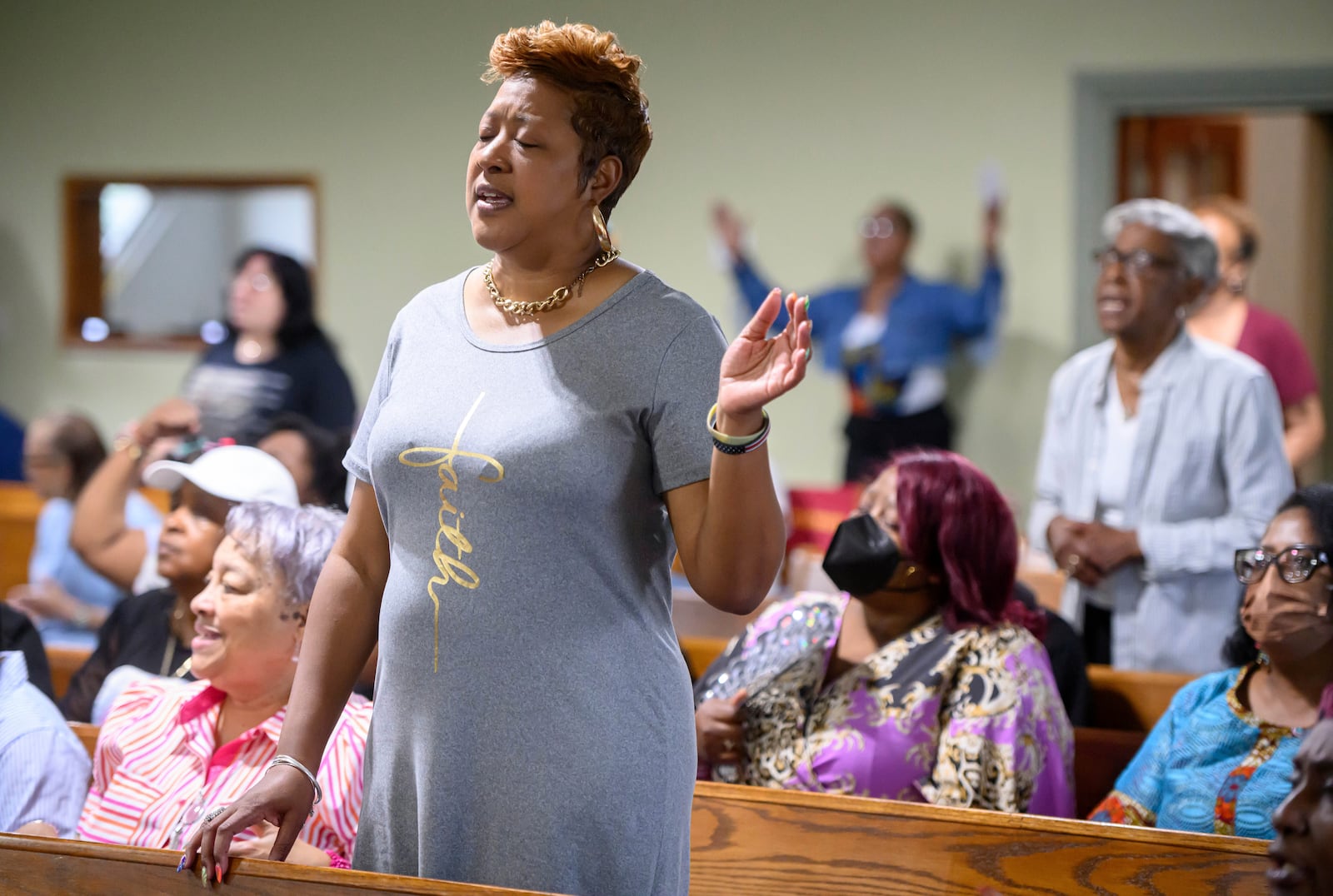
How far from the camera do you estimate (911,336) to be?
207 inches

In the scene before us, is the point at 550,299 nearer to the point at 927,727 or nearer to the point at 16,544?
the point at 927,727

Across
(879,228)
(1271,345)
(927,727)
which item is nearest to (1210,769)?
(927,727)

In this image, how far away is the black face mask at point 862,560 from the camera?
219 cm

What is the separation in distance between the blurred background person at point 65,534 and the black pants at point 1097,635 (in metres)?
2.28

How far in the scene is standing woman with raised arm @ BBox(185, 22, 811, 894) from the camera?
124cm

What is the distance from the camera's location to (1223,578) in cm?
297

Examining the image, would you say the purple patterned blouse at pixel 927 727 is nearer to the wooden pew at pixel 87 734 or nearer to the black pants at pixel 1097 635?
the wooden pew at pixel 87 734

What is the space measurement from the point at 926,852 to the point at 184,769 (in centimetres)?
92

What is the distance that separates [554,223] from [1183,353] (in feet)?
7.07

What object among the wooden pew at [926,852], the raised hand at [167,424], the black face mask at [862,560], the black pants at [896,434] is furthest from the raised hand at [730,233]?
the wooden pew at [926,852]

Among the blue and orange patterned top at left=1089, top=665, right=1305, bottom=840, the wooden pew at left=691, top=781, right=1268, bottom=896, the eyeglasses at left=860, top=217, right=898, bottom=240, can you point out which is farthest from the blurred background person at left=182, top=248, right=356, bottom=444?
the blue and orange patterned top at left=1089, top=665, right=1305, bottom=840

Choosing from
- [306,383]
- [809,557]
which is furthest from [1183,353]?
[306,383]

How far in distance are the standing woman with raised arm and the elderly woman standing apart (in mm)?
1904

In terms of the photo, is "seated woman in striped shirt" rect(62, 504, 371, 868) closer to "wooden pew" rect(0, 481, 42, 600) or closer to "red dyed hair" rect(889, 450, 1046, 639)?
"red dyed hair" rect(889, 450, 1046, 639)
